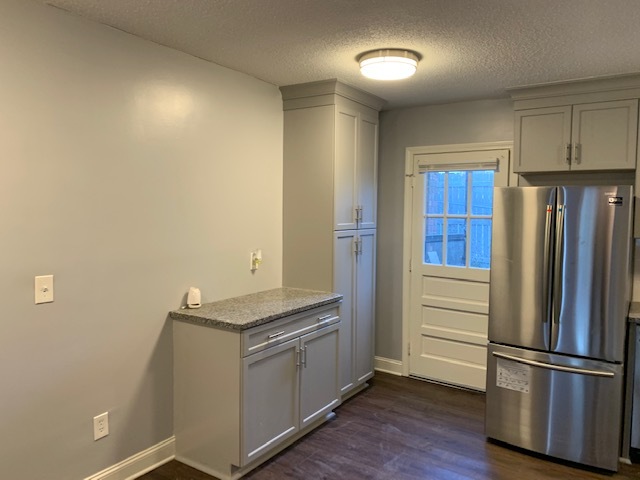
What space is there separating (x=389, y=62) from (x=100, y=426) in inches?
98.5

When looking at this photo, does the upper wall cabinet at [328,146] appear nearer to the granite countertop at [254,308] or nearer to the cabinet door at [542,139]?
the granite countertop at [254,308]

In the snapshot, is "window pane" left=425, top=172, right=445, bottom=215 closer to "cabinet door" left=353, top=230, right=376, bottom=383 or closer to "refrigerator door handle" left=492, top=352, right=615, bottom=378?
"cabinet door" left=353, top=230, right=376, bottom=383

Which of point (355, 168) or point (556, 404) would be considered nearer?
point (556, 404)

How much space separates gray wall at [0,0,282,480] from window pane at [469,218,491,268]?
6.54ft

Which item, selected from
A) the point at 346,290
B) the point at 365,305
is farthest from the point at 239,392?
the point at 365,305

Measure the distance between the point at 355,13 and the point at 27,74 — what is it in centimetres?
149

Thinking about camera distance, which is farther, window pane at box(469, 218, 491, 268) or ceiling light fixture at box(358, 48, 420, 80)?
window pane at box(469, 218, 491, 268)

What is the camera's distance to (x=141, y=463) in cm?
268

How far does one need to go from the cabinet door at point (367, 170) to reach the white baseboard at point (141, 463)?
2089 mm

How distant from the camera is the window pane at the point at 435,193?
409 centimetres

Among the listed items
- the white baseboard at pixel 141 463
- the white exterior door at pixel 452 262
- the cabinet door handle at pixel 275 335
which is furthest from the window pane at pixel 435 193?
the white baseboard at pixel 141 463

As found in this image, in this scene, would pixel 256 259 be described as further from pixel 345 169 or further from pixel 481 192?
pixel 481 192

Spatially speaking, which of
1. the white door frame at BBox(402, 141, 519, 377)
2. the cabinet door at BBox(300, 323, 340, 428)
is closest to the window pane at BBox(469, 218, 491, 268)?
the white door frame at BBox(402, 141, 519, 377)

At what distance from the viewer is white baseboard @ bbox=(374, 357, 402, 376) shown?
437 centimetres
